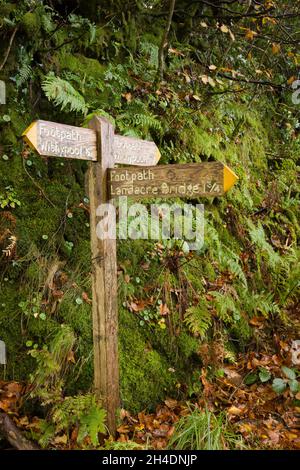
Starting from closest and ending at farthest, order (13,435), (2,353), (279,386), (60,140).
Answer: (60,140), (13,435), (2,353), (279,386)

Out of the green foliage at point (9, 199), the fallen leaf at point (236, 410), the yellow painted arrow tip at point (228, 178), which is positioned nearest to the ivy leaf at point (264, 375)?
the fallen leaf at point (236, 410)

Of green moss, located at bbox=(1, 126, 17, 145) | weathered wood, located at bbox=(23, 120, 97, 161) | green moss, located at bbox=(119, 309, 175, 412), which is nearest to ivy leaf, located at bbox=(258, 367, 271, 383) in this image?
green moss, located at bbox=(119, 309, 175, 412)

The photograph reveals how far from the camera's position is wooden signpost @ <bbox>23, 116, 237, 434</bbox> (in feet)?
9.57

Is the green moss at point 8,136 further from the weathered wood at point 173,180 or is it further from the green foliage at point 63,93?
the weathered wood at point 173,180

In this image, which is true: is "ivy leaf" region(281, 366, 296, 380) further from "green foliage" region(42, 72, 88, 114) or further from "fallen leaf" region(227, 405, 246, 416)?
"green foliage" region(42, 72, 88, 114)

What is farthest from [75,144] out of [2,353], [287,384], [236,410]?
[287,384]

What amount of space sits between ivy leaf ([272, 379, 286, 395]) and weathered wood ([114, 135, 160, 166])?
249cm

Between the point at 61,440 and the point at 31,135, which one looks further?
the point at 61,440

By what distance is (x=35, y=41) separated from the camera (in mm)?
4352

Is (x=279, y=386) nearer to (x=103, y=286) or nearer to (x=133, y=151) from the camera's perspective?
(x=103, y=286)

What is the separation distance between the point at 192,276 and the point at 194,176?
2.15 m

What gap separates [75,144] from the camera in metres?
3.02

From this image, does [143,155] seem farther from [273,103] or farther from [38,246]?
[273,103]

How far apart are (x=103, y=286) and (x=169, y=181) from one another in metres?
0.97
